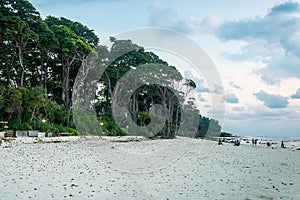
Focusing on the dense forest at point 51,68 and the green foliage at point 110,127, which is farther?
the green foliage at point 110,127

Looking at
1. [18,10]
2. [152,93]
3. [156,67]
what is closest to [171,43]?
[18,10]

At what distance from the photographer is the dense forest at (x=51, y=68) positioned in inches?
1153

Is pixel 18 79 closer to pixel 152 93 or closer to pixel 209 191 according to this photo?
pixel 152 93

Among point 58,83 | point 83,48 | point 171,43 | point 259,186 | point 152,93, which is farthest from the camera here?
point 152,93

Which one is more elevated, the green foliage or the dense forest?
the dense forest

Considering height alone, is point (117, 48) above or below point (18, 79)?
above

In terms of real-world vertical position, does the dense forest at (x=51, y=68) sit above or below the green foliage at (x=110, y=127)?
above

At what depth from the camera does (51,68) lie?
145 ft

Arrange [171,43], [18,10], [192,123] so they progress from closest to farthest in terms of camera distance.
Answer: [171,43] → [18,10] → [192,123]

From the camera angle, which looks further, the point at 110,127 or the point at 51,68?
the point at 51,68

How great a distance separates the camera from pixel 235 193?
7887mm

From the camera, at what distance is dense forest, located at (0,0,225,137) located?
96.1ft

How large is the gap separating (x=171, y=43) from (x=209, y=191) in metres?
15.7

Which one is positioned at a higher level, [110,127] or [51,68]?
[51,68]
